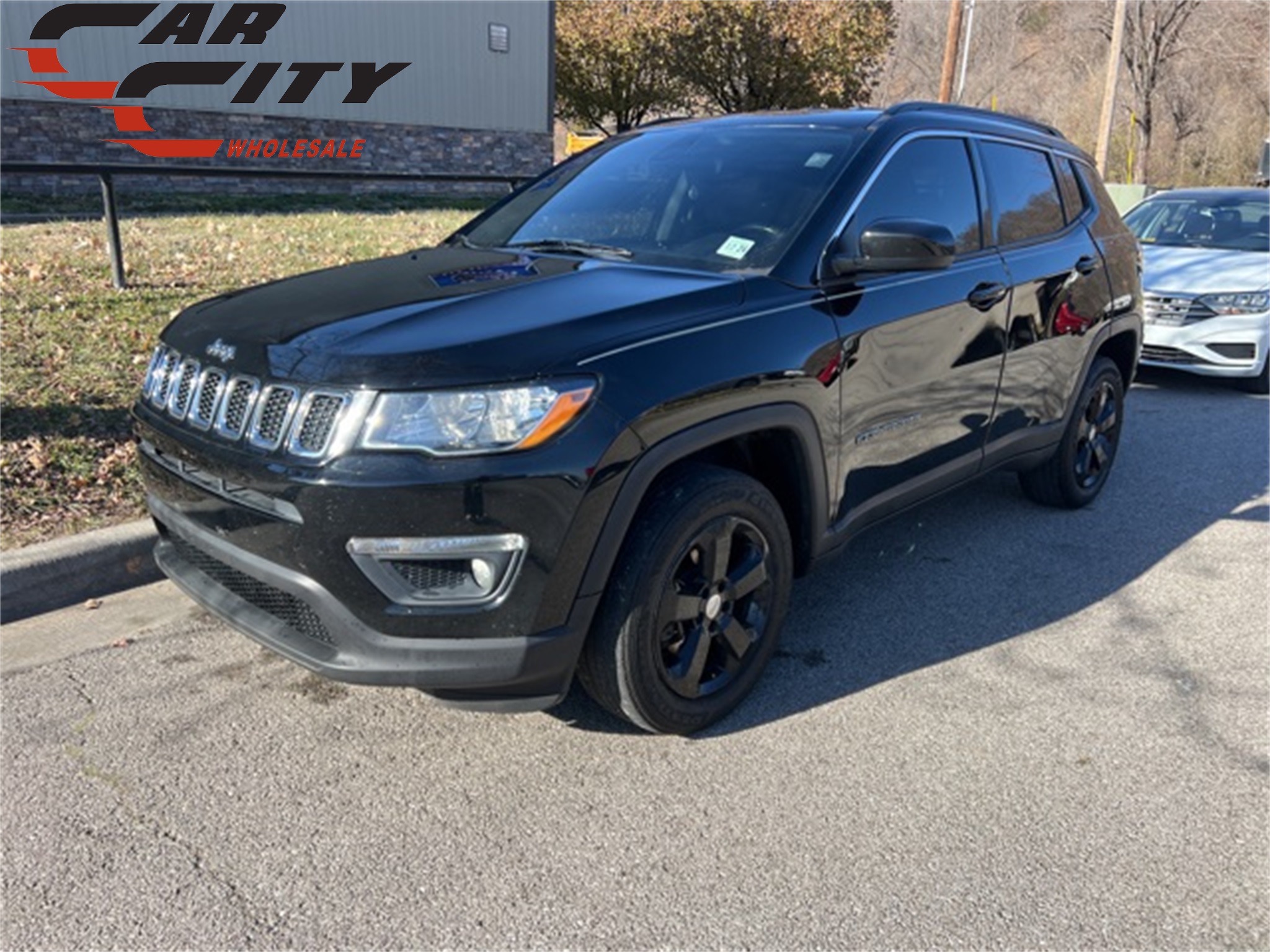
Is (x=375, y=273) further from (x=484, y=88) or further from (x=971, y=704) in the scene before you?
(x=484, y=88)

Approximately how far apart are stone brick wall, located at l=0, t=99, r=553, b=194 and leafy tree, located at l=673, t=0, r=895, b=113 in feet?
15.8

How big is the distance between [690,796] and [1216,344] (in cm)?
706

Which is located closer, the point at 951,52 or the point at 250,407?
the point at 250,407

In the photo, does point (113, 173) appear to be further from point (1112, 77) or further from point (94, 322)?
point (1112, 77)

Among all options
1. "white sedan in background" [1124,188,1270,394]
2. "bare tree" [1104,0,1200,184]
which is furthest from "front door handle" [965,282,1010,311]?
"bare tree" [1104,0,1200,184]

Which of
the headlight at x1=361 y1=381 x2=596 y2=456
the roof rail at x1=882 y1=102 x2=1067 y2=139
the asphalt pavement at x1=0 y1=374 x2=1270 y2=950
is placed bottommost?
the asphalt pavement at x1=0 y1=374 x2=1270 y2=950

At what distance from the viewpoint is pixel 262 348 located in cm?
281

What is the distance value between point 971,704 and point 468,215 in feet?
41.7

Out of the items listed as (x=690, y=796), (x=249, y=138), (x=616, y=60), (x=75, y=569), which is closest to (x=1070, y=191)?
(x=690, y=796)

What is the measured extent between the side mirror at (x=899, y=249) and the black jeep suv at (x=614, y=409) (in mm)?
12

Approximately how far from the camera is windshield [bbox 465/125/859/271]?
353 cm

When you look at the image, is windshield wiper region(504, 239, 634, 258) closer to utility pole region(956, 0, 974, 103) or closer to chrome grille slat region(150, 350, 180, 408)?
chrome grille slat region(150, 350, 180, 408)

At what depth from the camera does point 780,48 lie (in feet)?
84.5

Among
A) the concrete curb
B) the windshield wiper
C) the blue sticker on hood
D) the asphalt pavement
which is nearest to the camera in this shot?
the asphalt pavement
